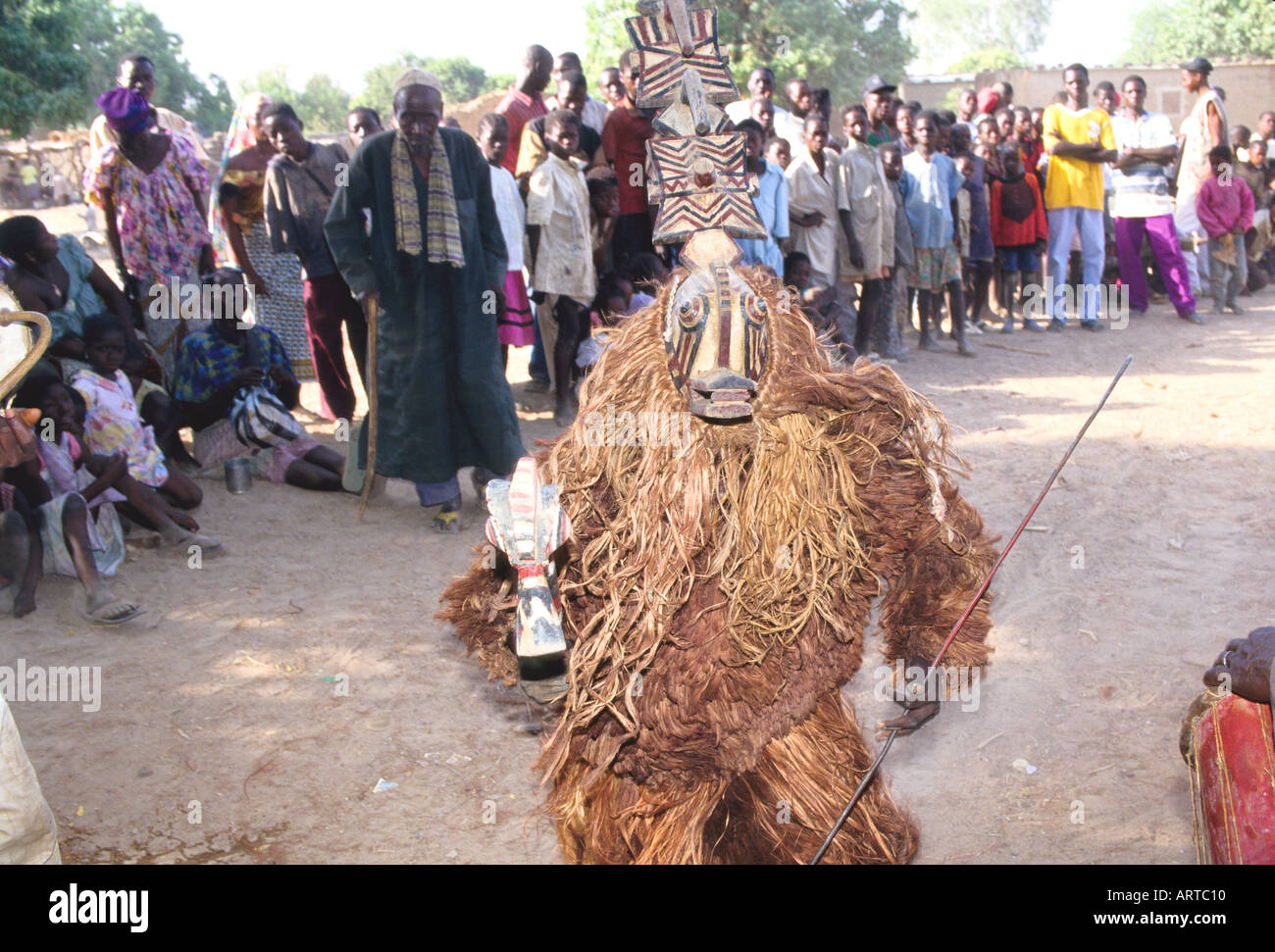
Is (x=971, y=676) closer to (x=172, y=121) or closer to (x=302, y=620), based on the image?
(x=302, y=620)

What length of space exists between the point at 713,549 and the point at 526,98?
6.32 metres

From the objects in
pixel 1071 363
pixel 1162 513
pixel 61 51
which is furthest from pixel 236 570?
pixel 1071 363

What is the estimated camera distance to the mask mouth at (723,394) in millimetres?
2115

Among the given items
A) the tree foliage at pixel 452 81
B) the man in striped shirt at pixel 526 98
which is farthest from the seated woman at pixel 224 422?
the tree foliage at pixel 452 81

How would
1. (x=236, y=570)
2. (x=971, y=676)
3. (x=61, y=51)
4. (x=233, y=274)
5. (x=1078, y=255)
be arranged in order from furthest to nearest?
(x=1078, y=255), (x=61, y=51), (x=233, y=274), (x=236, y=570), (x=971, y=676)

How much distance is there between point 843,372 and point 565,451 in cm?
68

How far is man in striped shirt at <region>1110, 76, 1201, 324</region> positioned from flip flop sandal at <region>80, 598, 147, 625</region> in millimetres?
10325

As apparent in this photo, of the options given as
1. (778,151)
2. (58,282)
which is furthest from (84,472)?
(778,151)

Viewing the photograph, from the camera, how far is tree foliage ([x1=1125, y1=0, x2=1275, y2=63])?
104ft

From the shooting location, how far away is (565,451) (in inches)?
95.9

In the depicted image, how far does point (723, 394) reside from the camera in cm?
213

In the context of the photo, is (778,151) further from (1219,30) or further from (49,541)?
(1219,30)

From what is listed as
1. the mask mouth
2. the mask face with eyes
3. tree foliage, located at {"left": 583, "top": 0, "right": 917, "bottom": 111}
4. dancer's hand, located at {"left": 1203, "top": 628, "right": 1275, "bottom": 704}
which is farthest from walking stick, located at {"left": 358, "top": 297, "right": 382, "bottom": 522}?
tree foliage, located at {"left": 583, "top": 0, "right": 917, "bottom": 111}

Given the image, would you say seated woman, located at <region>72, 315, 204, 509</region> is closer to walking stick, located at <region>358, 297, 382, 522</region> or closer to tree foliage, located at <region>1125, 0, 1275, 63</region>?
walking stick, located at <region>358, 297, 382, 522</region>
